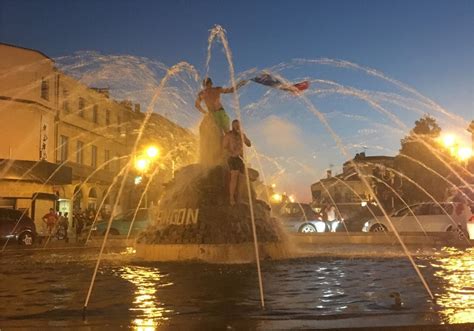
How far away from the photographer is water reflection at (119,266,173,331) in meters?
5.23

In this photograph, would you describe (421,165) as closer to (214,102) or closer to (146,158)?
(146,158)

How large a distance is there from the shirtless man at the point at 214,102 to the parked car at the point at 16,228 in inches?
510

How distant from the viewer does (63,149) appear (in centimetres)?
3916

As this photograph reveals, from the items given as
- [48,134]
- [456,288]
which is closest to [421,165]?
[48,134]

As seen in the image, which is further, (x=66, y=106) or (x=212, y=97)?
(x=66, y=106)

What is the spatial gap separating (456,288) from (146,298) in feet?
13.1

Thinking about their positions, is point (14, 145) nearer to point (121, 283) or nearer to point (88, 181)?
point (88, 181)

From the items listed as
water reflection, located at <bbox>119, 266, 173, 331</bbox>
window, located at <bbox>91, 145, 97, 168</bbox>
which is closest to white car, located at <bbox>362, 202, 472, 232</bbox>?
water reflection, located at <bbox>119, 266, 173, 331</bbox>

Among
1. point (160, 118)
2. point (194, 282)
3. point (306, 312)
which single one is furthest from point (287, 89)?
point (160, 118)

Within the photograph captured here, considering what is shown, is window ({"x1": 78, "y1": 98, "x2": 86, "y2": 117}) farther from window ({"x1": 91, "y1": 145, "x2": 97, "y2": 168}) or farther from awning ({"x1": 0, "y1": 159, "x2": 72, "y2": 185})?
awning ({"x1": 0, "y1": 159, "x2": 72, "y2": 185})

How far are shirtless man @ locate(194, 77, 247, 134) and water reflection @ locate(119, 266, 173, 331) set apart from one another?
4.31m

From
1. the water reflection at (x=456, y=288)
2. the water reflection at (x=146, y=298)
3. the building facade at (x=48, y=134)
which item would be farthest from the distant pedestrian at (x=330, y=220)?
the water reflection at (x=146, y=298)

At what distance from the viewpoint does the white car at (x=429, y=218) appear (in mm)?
20797

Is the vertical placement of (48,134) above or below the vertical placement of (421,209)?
above
